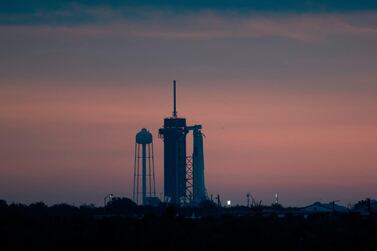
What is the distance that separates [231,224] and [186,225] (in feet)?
20.2

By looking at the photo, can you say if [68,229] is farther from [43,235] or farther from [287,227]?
[287,227]

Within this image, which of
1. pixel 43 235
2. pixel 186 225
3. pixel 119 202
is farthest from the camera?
pixel 119 202

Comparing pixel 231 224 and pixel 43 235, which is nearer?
pixel 43 235

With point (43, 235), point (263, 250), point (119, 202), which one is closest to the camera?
point (43, 235)

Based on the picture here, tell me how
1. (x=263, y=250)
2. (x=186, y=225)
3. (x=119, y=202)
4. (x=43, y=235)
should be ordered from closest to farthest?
(x=43, y=235) → (x=263, y=250) → (x=186, y=225) → (x=119, y=202)

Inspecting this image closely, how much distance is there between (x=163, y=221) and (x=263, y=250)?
44.3 ft

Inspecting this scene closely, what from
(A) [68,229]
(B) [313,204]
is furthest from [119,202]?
(A) [68,229]

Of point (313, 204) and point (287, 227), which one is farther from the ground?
point (313, 204)

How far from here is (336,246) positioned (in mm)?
89938

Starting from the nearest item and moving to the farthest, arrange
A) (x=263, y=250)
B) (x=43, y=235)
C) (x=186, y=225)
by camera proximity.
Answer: (x=43, y=235) → (x=263, y=250) → (x=186, y=225)

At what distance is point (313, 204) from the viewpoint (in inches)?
7589

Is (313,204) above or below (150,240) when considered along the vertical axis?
above

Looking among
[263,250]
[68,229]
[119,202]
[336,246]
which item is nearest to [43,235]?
[68,229]

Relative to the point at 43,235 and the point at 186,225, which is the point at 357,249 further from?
the point at 43,235
